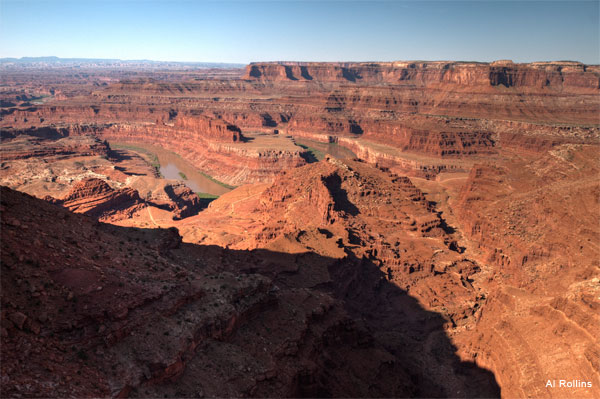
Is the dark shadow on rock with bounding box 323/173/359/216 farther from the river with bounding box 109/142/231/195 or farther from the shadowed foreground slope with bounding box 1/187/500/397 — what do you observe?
the river with bounding box 109/142/231/195

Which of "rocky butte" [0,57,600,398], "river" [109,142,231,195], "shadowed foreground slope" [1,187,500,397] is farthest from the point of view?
"river" [109,142,231,195]

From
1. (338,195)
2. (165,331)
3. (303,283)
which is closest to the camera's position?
(165,331)

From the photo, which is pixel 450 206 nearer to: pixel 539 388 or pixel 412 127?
pixel 539 388

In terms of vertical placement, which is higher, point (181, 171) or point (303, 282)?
point (303, 282)

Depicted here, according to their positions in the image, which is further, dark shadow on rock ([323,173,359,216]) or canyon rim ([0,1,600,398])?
dark shadow on rock ([323,173,359,216])

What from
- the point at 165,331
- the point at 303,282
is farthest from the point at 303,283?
the point at 165,331

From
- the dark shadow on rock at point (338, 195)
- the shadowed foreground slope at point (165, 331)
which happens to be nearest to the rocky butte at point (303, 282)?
the shadowed foreground slope at point (165, 331)

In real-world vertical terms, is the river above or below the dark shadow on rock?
below

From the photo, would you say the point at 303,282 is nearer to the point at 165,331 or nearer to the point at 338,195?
the point at 165,331

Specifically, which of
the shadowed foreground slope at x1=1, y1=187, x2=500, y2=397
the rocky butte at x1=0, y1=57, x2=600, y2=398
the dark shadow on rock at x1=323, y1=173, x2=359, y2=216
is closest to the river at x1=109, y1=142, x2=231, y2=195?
the rocky butte at x1=0, y1=57, x2=600, y2=398

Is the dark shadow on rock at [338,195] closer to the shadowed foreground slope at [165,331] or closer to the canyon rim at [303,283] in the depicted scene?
the canyon rim at [303,283]

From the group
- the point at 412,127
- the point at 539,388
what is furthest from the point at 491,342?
the point at 412,127
